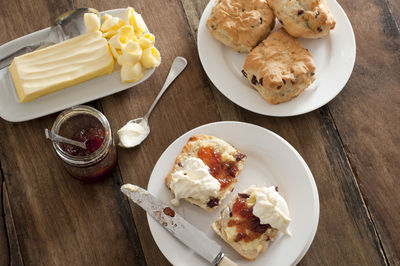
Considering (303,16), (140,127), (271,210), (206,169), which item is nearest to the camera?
(271,210)

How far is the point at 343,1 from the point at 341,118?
65cm

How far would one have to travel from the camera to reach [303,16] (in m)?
2.11

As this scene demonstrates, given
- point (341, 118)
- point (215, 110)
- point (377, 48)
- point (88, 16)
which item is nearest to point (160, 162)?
point (215, 110)

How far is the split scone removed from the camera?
190 cm

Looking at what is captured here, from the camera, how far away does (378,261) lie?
2.14 m

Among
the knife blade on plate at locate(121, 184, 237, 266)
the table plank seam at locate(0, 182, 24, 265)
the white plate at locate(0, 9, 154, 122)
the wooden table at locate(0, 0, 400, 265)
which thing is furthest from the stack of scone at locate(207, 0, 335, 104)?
the table plank seam at locate(0, 182, 24, 265)

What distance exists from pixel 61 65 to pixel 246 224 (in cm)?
116

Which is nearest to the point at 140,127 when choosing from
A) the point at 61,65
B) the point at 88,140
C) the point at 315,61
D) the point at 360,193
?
the point at 88,140

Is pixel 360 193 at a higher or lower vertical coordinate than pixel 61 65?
lower

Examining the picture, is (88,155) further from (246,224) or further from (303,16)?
(303,16)

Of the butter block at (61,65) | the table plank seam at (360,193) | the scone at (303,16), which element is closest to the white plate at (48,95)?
the butter block at (61,65)

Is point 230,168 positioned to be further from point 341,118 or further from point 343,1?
point 343,1

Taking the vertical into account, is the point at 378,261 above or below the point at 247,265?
below

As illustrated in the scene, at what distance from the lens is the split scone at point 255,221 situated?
1.90 meters
